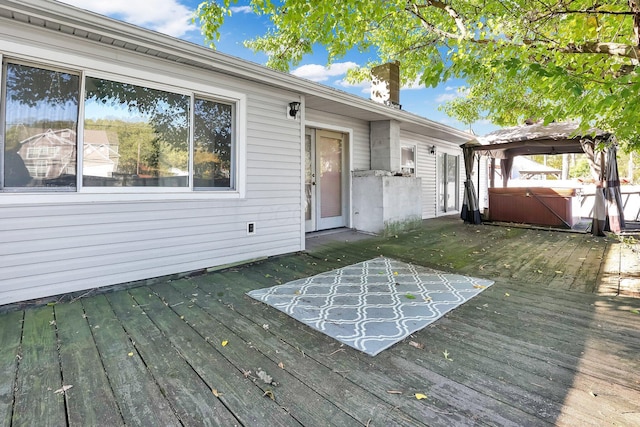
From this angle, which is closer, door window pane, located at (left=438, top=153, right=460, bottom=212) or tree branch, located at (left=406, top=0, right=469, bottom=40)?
tree branch, located at (left=406, top=0, right=469, bottom=40)

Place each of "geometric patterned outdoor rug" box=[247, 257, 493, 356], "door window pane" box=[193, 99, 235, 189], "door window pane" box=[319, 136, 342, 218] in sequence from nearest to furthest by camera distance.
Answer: "geometric patterned outdoor rug" box=[247, 257, 493, 356]
"door window pane" box=[193, 99, 235, 189]
"door window pane" box=[319, 136, 342, 218]

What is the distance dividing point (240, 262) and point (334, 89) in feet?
10.5

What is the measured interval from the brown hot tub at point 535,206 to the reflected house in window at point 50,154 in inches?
353

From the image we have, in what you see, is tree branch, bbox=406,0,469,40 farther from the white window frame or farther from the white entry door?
the white window frame

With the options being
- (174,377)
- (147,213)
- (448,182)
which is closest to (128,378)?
(174,377)

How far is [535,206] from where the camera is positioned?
7.86 metres

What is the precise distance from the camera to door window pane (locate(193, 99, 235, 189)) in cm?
409

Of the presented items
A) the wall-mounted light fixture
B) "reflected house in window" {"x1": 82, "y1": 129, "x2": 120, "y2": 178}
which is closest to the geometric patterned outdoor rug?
"reflected house in window" {"x1": 82, "y1": 129, "x2": 120, "y2": 178}

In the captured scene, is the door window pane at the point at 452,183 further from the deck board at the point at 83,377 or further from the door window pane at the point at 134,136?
the deck board at the point at 83,377

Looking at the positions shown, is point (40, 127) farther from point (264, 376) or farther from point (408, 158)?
point (408, 158)

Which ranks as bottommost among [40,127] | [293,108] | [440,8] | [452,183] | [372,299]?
[372,299]

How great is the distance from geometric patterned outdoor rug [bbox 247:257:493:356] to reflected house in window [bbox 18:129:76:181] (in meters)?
2.26

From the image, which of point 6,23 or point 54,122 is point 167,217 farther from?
point 6,23

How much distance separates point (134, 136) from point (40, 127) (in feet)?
2.62
